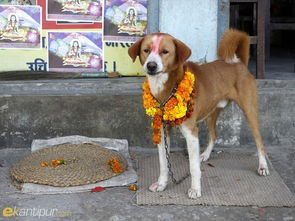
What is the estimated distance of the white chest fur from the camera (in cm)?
410

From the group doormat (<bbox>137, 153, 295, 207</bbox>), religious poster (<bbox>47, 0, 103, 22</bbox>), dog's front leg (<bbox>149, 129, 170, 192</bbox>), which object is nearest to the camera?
doormat (<bbox>137, 153, 295, 207</bbox>)

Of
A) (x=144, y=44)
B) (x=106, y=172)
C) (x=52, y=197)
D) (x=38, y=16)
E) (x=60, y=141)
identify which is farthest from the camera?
(x=38, y=16)

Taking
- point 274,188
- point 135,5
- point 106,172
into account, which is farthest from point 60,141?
point 274,188

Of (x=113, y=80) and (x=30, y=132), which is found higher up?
(x=113, y=80)

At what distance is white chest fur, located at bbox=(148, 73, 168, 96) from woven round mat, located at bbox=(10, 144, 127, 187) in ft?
3.13

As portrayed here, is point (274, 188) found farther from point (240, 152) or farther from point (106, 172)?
point (106, 172)

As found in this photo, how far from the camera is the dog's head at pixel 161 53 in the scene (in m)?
3.88

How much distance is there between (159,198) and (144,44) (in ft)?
4.12

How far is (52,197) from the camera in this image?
432cm

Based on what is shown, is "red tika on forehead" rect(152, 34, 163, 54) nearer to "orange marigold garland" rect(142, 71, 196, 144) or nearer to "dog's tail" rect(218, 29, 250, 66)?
"orange marigold garland" rect(142, 71, 196, 144)

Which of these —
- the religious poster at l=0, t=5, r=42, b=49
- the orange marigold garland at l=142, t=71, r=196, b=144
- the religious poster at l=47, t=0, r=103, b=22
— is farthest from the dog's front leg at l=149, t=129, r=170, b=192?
the religious poster at l=0, t=5, r=42, b=49

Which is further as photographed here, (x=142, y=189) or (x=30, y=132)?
(x=30, y=132)

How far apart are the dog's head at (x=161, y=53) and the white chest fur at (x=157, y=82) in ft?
0.21

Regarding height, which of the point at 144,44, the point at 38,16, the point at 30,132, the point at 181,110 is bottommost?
the point at 30,132
